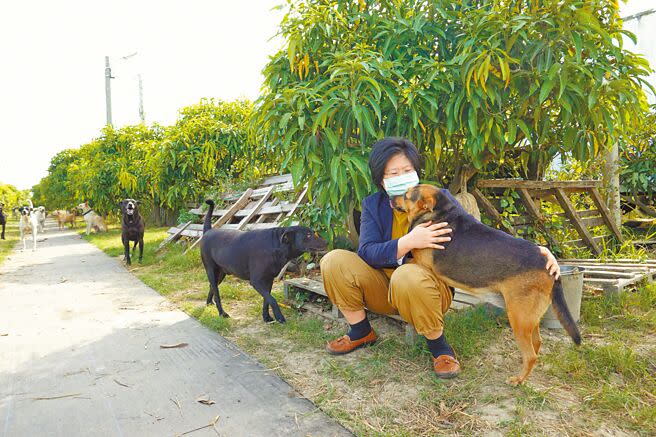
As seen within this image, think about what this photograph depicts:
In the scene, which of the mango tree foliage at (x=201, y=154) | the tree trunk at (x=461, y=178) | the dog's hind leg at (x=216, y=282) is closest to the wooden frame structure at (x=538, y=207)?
the tree trunk at (x=461, y=178)

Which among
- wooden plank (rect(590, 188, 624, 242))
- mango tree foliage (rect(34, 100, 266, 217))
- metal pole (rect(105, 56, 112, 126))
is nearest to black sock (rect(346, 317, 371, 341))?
wooden plank (rect(590, 188, 624, 242))

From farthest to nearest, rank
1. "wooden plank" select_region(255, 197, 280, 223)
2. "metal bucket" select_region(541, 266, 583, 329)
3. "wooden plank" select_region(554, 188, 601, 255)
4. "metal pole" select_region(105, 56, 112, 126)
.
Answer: "metal pole" select_region(105, 56, 112, 126)
"wooden plank" select_region(255, 197, 280, 223)
"wooden plank" select_region(554, 188, 601, 255)
"metal bucket" select_region(541, 266, 583, 329)

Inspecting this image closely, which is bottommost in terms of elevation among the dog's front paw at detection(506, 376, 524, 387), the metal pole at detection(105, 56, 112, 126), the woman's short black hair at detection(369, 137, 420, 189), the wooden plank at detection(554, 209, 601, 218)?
the dog's front paw at detection(506, 376, 524, 387)

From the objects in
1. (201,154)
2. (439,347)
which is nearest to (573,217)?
(439,347)

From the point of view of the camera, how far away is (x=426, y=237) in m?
2.24

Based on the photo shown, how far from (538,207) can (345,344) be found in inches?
127

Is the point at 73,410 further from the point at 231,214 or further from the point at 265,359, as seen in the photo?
the point at 231,214

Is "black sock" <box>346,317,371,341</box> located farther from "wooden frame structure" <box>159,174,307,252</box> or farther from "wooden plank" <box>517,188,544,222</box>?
"wooden frame structure" <box>159,174,307,252</box>

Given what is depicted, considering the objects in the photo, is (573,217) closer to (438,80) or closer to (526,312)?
(438,80)

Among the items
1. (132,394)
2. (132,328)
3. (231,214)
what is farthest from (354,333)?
(231,214)

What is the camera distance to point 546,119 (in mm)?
3043

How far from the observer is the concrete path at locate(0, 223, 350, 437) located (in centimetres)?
196

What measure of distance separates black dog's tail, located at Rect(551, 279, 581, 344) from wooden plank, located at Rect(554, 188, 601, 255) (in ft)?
9.39

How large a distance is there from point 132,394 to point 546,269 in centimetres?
223
